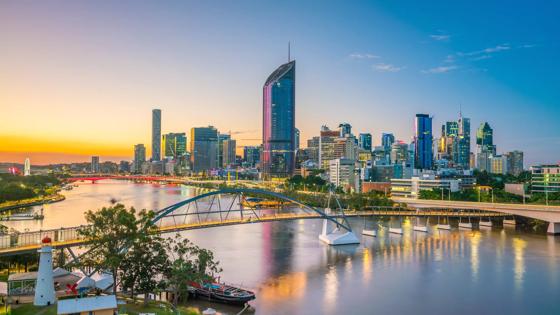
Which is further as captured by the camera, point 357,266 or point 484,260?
point 484,260

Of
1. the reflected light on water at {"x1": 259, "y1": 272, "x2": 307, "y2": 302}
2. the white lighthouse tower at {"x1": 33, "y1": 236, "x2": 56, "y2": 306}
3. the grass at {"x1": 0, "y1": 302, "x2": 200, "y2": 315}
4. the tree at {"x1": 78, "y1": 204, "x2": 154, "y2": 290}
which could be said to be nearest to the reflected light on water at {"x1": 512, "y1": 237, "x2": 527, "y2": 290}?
the reflected light on water at {"x1": 259, "y1": 272, "x2": 307, "y2": 302}

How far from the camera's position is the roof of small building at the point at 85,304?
20078 mm

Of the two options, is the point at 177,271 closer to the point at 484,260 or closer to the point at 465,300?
the point at 465,300

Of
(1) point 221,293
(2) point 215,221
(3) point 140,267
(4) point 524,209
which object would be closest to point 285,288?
(1) point 221,293

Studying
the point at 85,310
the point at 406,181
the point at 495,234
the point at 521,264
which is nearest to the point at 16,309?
the point at 85,310

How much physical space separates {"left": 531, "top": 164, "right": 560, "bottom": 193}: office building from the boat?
9792 cm

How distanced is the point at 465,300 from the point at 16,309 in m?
26.2

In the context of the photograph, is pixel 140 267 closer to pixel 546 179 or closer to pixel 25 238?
pixel 25 238

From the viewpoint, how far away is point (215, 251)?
47.1 metres

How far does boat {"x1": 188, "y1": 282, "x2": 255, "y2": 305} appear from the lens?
29509 mm

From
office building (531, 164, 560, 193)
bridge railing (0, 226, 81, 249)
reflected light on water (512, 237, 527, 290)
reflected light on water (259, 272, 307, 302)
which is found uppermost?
office building (531, 164, 560, 193)

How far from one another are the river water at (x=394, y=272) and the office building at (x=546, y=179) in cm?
5345

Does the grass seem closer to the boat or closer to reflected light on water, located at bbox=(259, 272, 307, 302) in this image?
the boat

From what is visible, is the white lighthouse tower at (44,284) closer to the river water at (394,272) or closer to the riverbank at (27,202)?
the river water at (394,272)
